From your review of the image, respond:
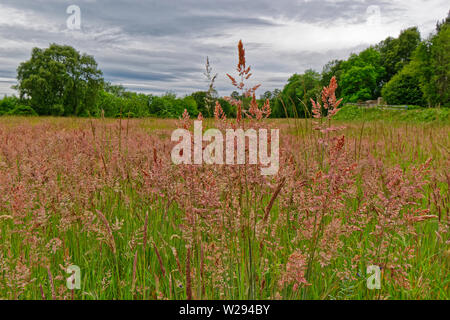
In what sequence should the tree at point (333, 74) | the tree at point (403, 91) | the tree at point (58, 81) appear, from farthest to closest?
1. the tree at point (58, 81)
2. the tree at point (403, 91)
3. the tree at point (333, 74)

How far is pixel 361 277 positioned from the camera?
199cm

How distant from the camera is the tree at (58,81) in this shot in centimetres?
4656

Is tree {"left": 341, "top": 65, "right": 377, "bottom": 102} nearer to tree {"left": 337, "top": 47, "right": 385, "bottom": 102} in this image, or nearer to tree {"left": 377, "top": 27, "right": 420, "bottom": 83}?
tree {"left": 337, "top": 47, "right": 385, "bottom": 102}

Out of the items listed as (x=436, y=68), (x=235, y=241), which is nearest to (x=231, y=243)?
(x=235, y=241)

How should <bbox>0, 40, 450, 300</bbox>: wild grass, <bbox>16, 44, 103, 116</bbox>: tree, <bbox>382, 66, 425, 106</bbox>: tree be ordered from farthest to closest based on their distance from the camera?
<bbox>16, 44, 103, 116</bbox>: tree → <bbox>382, 66, 425, 106</bbox>: tree → <bbox>0, 40, 450, 300</bbox>: wild grass

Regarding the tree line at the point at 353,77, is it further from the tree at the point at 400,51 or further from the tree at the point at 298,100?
the tree at the point at 298,100

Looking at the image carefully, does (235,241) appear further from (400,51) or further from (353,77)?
(400,51)

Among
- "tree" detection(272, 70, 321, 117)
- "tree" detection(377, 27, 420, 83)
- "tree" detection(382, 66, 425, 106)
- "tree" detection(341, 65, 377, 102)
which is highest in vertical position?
"tree" detection(377, 27, 420, 83)

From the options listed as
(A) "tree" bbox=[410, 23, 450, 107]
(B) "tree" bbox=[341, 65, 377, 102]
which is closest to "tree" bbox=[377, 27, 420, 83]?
(B) "tree" bbox=[341, 65, 377, 102]

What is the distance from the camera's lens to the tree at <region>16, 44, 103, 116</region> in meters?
46.6

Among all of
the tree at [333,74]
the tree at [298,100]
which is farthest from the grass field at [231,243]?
the tree at [333,74]

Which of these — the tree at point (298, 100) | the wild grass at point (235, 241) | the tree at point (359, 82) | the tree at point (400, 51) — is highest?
the tree at point (400, 51)

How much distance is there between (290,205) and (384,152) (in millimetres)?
4086

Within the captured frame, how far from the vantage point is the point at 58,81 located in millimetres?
49000
